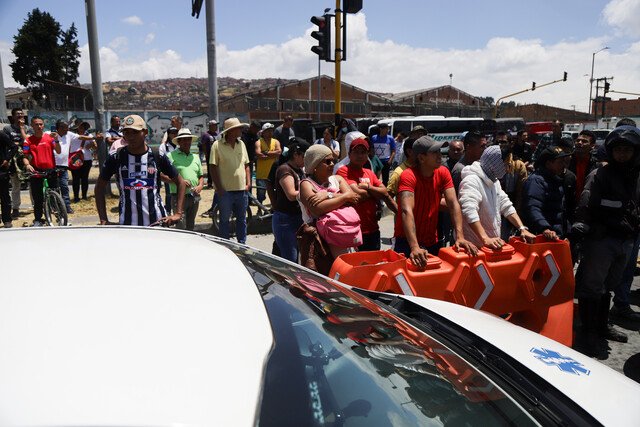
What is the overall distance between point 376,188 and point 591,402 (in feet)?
9.28

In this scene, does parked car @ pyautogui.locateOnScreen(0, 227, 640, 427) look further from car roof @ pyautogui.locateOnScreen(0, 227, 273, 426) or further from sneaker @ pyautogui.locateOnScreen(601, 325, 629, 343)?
sneaker @ pyautogui.locateOnScreen(601, 325, 629, 343)

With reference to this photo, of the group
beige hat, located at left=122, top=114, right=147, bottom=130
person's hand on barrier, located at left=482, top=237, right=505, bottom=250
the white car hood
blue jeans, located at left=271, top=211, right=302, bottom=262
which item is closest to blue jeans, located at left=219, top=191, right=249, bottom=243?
blue jeans, located at left=271, top=211, right=302, bottom=262

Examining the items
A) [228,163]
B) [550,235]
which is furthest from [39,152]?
[550,235]

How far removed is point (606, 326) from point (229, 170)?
14.7ft

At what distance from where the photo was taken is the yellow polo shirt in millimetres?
6180

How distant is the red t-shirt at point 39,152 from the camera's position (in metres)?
7.91

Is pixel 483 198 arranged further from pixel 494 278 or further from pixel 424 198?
pixel 494 278

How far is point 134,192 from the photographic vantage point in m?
4.35

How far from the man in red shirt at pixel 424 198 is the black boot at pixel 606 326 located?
5.14 ft

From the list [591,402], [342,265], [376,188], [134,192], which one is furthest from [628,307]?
[134,192]

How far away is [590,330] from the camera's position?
168 inches

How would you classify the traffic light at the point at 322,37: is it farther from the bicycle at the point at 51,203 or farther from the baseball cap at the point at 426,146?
the baseball cap at the point at 426,146

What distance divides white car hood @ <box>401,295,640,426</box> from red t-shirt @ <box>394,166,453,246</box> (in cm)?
189

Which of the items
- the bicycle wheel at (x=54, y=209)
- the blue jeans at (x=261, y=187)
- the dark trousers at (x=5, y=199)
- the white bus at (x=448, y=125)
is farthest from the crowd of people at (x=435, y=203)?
Answer: the white bus at (x=448, y=125)
